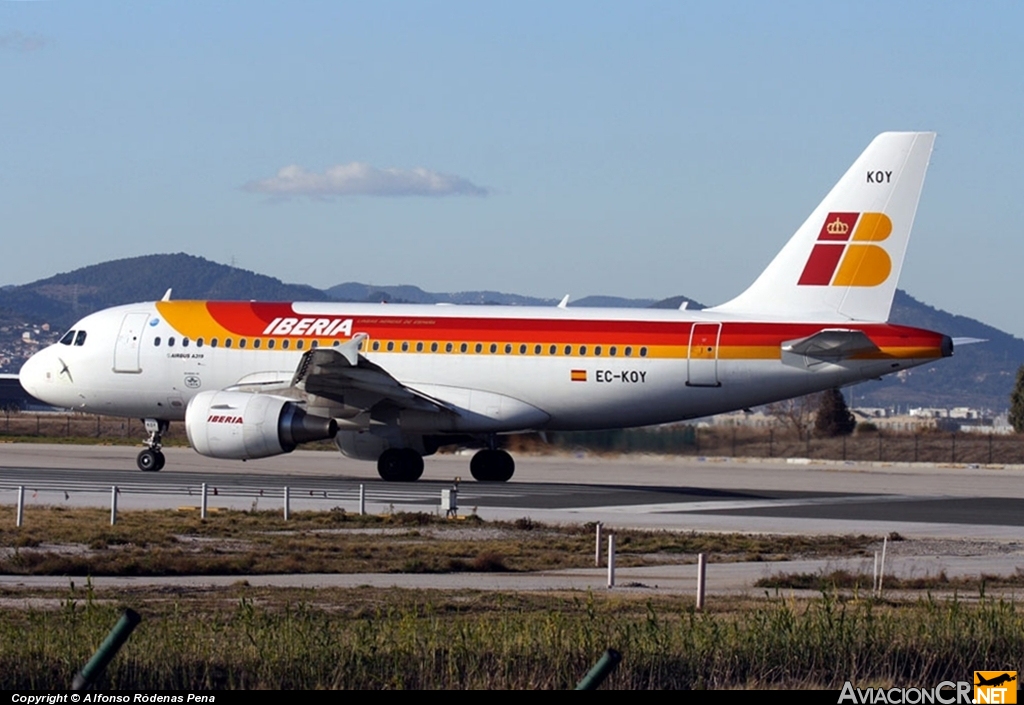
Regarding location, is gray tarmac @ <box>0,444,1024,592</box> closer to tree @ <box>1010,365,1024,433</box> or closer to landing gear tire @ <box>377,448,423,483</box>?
landing gear tire @ <box>377,448,423,483</box>

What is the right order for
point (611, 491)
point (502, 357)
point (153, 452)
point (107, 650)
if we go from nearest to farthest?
point (107, 650) < point (611, 491) < point (502, 357) < point (153, 452)

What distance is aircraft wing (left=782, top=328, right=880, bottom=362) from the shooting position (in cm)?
4141

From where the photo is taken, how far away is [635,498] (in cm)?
4116

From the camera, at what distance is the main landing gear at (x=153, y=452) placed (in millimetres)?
48750

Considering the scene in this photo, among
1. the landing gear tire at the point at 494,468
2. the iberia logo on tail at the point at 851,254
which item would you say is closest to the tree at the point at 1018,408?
the landing gear tire at the point at 494,468

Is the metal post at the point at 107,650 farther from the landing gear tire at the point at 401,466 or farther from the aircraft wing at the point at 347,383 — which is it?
the landing gear tire at the point at 401,466

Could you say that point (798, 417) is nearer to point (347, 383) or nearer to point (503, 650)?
point (347, 383)

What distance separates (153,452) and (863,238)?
21.4 m

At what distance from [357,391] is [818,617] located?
28.8 meters

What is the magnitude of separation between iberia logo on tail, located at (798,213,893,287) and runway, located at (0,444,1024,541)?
5.65 meters

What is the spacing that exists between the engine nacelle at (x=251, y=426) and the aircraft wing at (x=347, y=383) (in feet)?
3.47

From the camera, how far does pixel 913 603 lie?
20.5 meters

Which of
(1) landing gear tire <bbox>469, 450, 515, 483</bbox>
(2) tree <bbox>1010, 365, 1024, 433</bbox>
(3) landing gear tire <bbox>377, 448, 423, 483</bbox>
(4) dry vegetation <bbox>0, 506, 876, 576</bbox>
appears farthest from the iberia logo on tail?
(2) tree <bbox>1010, 365, 1024, 433</bbox>

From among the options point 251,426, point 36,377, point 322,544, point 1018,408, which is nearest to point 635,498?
point 251,426
